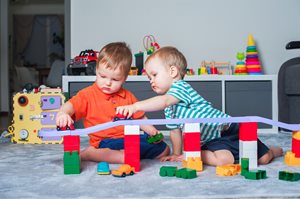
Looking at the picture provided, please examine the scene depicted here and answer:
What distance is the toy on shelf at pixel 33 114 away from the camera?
8.45 ft

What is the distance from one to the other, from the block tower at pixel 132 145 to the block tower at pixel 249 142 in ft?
1.19

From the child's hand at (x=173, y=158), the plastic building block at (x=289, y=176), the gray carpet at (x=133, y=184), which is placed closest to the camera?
the gray carpet at (x=133, y=184)

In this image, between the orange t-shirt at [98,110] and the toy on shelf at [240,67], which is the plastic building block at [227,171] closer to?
the orange t-shirt at [98,110]

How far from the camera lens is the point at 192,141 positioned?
1534 mm

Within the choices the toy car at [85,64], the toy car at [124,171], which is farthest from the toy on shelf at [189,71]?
the toy car at [124,171]

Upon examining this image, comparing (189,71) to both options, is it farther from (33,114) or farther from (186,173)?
(186,173)

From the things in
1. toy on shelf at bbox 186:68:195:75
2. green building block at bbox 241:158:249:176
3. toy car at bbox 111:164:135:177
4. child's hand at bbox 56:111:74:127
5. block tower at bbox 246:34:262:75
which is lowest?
toy car at bbox 111:164:135:177

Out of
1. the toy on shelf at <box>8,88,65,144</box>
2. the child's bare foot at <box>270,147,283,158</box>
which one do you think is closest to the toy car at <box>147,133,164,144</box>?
the child's bare foot at <box>270,147,283,158</box>

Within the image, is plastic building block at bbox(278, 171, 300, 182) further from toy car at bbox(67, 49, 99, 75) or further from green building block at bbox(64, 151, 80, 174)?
toy car at bbox(67, 49, 99, 75)

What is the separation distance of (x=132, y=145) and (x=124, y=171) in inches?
4.0

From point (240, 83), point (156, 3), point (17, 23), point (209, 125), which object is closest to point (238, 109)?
point (240, 83)

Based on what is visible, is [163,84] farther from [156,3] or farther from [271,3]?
[271,3]

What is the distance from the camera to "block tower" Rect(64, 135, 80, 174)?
4.90 ft

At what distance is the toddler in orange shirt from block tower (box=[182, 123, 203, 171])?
0.82ft
